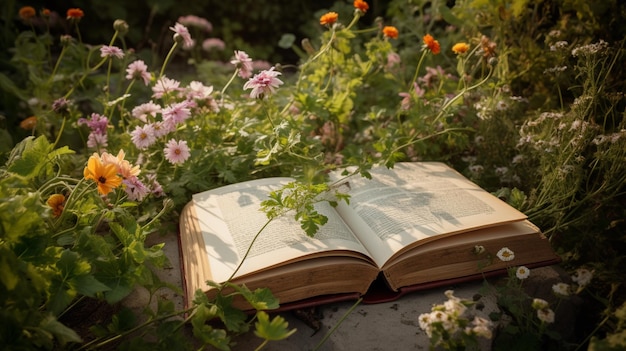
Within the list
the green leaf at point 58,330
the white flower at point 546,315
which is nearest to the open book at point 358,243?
the white flower at point 546,315

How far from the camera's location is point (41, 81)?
222 centimetres

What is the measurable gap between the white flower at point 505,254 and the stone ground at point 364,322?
0.42 ft

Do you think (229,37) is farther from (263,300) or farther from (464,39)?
(263,300)

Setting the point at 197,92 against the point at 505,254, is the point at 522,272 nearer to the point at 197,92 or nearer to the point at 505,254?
the point at 505,254

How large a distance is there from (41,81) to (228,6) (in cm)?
238

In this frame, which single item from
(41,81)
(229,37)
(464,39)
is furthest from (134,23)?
(464,39)

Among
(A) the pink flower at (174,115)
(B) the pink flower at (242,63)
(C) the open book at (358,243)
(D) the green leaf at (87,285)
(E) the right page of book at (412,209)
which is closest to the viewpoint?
(D) the green leaf at (87,285)

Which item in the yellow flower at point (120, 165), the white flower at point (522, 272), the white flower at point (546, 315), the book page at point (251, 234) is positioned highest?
the yellow flower at point (120, 165)

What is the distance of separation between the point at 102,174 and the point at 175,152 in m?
0.44

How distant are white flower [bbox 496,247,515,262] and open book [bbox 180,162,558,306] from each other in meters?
0.03

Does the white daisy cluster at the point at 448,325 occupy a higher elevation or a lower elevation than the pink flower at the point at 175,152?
lower

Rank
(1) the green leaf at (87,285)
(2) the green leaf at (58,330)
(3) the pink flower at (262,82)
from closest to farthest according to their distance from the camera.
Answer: (2) the green leaf at (58,330) < (1) the green leaf at (87,285) < (3) the pink flower at (262,82)

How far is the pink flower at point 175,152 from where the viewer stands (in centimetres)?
167

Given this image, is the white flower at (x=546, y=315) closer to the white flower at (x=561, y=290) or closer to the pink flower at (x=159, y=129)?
the white flower at (x=561, y=290)
